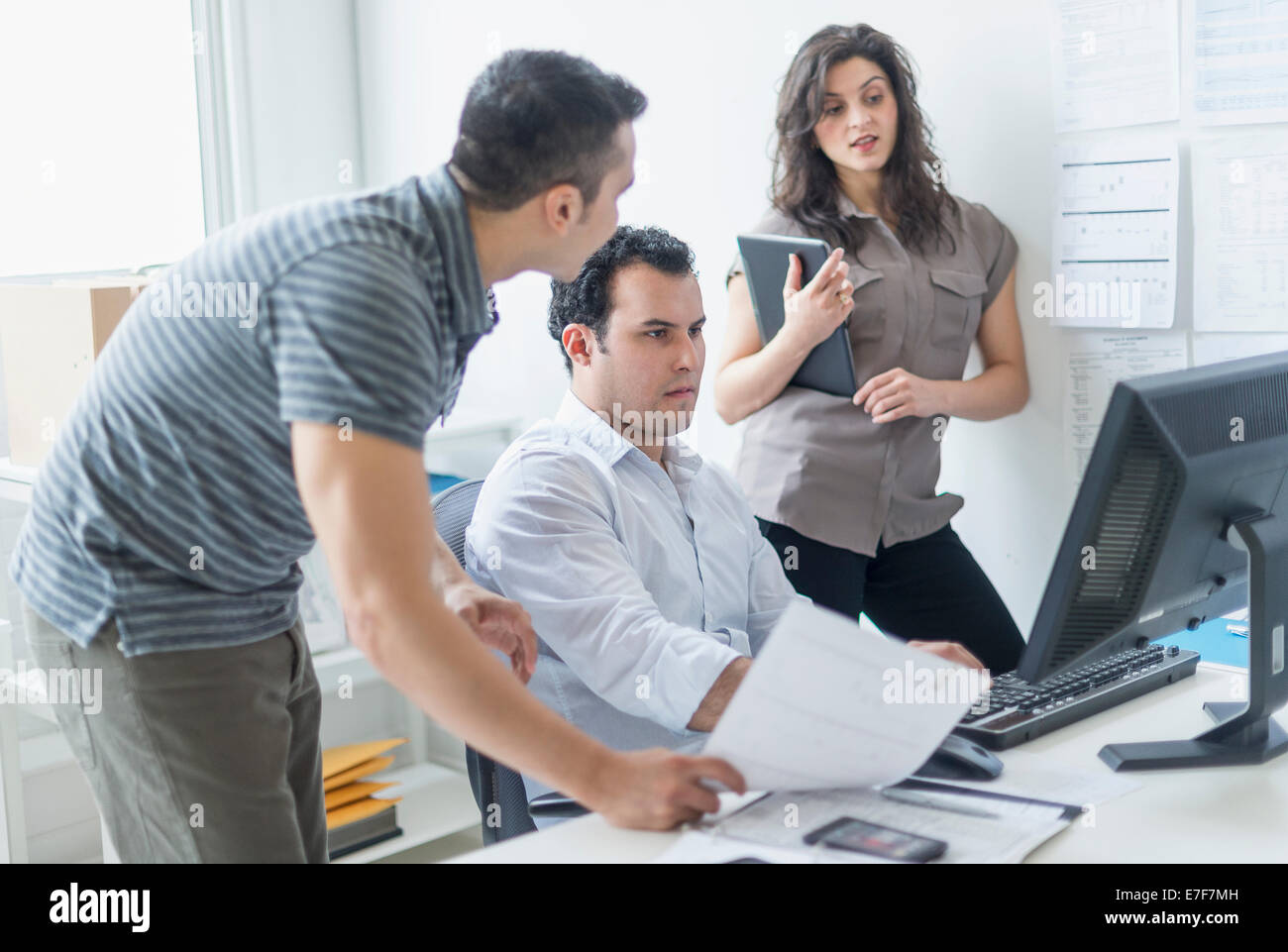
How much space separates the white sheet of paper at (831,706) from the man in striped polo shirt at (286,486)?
5 centimetres

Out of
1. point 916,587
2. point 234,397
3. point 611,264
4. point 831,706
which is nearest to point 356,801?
point 916,587

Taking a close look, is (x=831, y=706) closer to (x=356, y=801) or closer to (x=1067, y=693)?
(x=1067, y=693)

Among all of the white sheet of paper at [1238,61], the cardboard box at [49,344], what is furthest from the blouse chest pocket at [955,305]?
the cardboard box at [49,344]

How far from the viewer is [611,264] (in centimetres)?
171

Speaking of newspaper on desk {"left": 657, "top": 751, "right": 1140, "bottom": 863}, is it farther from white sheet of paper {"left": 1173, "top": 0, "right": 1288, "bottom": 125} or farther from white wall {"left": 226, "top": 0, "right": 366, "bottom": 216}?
white wall {"left": 226, "top": 0, "right": 366, "bottom": 216}

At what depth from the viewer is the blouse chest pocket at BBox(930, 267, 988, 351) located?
7.25ft

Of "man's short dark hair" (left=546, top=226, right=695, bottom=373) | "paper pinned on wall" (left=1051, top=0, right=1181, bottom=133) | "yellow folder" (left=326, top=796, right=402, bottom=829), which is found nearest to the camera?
"man's short dark hair" (left=546, top=226, right=695, bottom=373)

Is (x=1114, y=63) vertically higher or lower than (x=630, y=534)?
higher

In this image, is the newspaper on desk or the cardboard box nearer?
the newspaper on desk

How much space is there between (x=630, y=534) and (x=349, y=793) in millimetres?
1391

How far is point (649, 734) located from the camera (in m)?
1.49

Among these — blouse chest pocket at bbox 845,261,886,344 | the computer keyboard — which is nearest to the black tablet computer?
blouse chest pocket at bbox 845,261,886,344

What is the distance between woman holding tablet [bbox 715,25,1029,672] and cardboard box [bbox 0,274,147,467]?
42.8 inches
